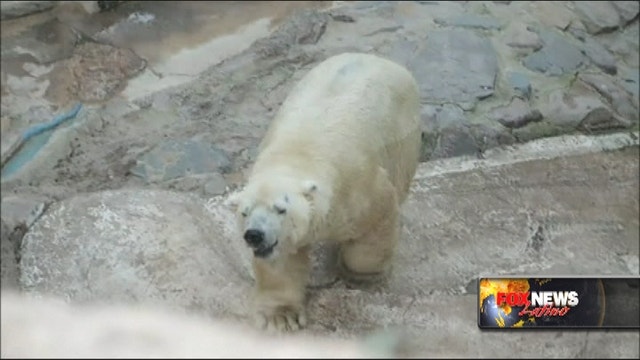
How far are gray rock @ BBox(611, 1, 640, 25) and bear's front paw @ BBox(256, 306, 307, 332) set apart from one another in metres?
4.11

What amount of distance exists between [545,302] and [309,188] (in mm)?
835

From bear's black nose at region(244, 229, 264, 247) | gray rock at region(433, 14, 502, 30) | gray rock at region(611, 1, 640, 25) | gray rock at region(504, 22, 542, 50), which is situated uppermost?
bear's black nose at region(244, 229, 264, 247)

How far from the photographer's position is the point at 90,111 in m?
4.94

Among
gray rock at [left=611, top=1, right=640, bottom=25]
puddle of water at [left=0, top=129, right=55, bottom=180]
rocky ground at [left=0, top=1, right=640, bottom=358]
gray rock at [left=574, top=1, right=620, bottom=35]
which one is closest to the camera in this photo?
rocky ground at [left=0, top=1, right=640, bottom=358]

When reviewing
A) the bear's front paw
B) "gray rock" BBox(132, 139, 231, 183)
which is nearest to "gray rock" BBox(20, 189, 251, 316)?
the bear's front paw

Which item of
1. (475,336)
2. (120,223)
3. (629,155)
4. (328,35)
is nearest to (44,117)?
(120,223)

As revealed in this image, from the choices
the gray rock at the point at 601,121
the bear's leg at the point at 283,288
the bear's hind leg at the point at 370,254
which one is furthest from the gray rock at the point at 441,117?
the bear's leg at the point at 283,288

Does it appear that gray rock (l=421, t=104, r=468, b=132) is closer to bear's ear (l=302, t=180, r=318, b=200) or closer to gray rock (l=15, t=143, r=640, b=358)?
gray rock (l=15, t=143, r=640, b=358)

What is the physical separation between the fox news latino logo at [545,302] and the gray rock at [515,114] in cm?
251

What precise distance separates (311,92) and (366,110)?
0.23 m

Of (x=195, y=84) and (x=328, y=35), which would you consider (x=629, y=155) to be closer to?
(x=328, y=35)

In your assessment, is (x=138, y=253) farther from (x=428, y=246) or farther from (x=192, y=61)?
(x=192, y=61)

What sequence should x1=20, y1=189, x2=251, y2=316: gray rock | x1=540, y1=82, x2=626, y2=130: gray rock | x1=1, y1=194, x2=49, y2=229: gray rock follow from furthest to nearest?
x1=540, y1=82, x2=626, y2=130: gray rock < x1=1, y1=194, x2=49, y2=229: gray rock < x1=20, y1=189, x2=251, y2=316: gray rock

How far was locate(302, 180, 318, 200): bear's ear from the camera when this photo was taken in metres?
3.01
